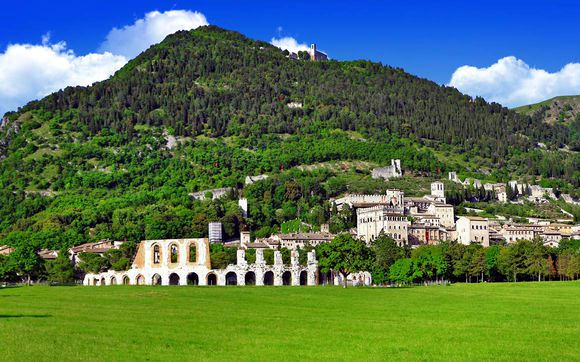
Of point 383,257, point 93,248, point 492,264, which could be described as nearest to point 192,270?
point 383,257

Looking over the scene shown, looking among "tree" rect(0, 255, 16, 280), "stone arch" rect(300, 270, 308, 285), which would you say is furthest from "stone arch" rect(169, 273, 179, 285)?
"tree" rect(0, 255, 16, 280)

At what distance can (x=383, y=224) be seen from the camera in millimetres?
154500

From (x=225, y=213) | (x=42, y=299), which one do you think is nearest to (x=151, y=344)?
(x=42, y=299)

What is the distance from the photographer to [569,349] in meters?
31.7

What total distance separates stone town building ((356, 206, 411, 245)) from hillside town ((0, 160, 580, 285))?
0.59 ft

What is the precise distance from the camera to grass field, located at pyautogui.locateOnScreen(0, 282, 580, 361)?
101ft

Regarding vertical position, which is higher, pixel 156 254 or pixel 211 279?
pixel 156 254

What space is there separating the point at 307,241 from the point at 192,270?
45354 mm

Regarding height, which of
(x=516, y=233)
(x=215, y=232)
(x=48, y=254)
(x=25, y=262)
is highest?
(x=215, y=232)

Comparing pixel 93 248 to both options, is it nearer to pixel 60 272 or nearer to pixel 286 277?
pixel 60 272

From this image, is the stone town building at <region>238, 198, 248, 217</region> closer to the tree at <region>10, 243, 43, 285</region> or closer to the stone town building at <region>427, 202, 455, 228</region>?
the stone town building at <region>427, 202, 455, 228</region>

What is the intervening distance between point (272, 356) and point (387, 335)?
7.49 metres

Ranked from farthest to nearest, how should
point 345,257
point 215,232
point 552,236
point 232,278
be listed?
point 215,232
point 552,236
point 232,278
point 345,257

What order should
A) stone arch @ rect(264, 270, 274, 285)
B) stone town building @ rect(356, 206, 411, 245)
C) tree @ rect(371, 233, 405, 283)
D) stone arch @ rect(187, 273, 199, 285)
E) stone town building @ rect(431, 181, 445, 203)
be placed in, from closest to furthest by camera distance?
1. tree @ rect(371, 233, 405, 283)
2. stone arch @ rect(187, 273, 199, 285)
3. stone arch @ rect(264, 270, 274, 285)
4. stone town building @ rect(356, 206, 411, 245)
5. stone town building @ rect(431, 181, 445, 203)
